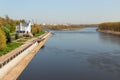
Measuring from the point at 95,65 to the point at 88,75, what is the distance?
497 cm

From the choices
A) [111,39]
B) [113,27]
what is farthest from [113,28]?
[111,39]

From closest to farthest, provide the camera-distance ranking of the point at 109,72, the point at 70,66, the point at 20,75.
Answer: the point at 20,75
the point at 109,72
the point at 70,66

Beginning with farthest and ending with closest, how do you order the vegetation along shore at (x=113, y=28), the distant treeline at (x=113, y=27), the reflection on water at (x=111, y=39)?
the distant treeline at (x=113, y=27)
the vegetation along shore at (x=113, y=28)
the reflection on water at (x=111, y=39)

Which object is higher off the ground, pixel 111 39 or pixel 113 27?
pixel 113 27

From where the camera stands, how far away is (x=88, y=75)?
70.2 feet

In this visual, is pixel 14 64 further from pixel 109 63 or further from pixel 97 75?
pixel 109 63

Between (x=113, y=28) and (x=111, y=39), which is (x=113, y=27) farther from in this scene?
(x=111, y=39)

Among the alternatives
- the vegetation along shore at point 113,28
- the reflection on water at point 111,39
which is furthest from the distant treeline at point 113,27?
the reflection on water at point 111,39

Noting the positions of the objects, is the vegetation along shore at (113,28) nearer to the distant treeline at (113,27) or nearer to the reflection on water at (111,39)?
the distant treeline at (113,27)

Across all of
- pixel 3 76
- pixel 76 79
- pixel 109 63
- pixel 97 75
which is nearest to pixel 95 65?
pixel 109 63

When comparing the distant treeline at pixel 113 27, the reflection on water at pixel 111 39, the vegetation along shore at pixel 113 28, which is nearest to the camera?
the reflection on water at pixel 111 39

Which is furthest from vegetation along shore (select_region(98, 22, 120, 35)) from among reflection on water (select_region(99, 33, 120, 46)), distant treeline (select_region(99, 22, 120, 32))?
reflection on water (select_region(99, 33, 120, 46))

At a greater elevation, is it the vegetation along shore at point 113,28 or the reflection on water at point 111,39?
the vegetation along shore at point 113,28

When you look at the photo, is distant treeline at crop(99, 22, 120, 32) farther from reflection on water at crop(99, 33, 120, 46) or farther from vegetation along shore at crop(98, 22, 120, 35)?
reflection on water at crop(99, 33, 120, 46)
